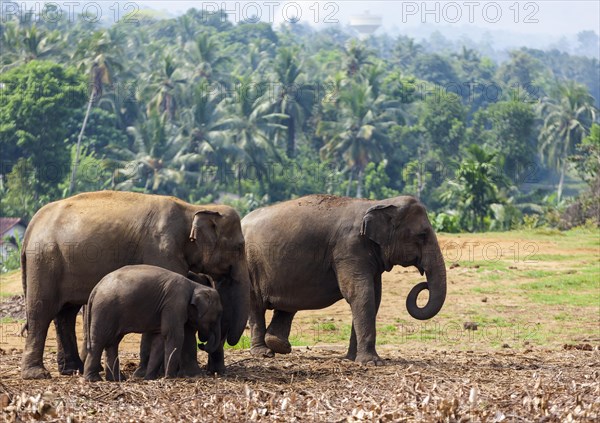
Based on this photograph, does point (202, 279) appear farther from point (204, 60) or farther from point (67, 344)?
point (204, 60)

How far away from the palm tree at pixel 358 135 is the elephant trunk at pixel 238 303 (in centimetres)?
5640

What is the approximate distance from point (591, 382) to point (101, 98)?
65.3 metres

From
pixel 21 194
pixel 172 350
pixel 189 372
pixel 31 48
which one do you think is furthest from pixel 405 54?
pixel 172 350

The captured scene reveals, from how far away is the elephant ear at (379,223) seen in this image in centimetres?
1453

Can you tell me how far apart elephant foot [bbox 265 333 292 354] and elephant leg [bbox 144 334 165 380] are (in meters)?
2.82

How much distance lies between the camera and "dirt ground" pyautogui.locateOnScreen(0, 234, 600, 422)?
10281 millimetres

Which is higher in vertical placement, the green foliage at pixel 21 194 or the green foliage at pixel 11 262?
the green foliage at pixel 21 194

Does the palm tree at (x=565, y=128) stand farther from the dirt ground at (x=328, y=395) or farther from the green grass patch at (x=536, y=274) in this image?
the dirt ground at (x=328, y=395)

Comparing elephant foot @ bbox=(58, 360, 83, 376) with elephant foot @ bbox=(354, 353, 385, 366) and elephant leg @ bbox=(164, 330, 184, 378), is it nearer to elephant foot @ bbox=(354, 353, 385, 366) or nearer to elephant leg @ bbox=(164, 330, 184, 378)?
elephant leg @ bbox=(164, 330, 184, 378)

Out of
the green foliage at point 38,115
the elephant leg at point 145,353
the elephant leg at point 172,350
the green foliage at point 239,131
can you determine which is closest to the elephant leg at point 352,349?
the elephant leg at point 145,353

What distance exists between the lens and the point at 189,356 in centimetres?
1274

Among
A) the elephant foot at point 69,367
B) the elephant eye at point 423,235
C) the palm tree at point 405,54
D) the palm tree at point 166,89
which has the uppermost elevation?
the palm tree at point 405,54

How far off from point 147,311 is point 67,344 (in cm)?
196

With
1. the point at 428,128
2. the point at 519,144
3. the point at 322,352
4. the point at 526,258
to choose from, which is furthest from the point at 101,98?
the point at 322,352
